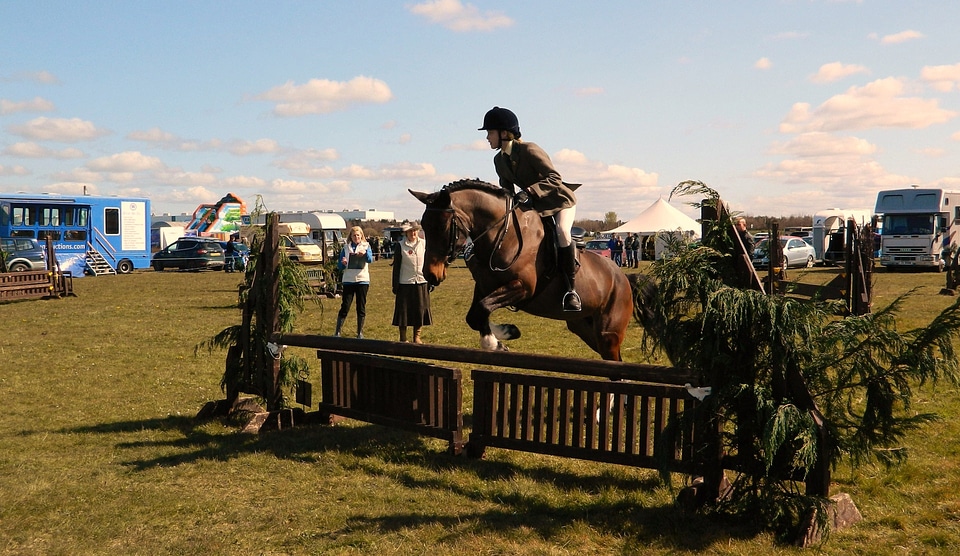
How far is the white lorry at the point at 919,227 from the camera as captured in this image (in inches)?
1275

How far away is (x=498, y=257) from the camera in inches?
262

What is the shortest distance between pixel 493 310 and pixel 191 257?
35.9m

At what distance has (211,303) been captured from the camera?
2117 centimetres

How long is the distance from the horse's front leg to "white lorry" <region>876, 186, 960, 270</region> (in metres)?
30.8

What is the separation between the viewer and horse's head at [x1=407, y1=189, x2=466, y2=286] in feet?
20.8

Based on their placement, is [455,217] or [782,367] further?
[455,217]

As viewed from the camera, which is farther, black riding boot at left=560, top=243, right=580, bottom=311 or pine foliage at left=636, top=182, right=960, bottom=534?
black riding boot at left=560, top=243, right=580, bottom=311

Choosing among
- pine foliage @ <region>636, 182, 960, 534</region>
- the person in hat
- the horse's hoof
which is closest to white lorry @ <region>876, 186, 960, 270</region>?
the person in hat

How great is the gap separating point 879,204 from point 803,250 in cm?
397

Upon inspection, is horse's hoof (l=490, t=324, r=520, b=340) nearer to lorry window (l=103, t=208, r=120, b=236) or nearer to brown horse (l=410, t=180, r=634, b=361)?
brown horse (l=410, t=180, r=634, b=361)

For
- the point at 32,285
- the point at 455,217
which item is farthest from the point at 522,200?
the point at 32,285

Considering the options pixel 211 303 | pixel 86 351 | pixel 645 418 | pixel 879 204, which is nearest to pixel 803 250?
pixel 879 204

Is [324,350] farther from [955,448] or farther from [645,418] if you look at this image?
[955,448]

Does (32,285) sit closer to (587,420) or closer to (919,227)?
(587,420)
